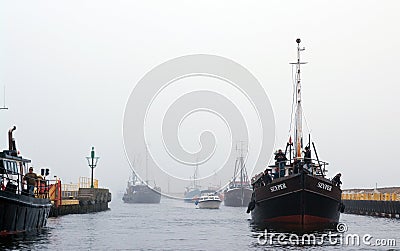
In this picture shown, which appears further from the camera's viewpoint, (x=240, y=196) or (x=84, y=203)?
(x=240, y=196)

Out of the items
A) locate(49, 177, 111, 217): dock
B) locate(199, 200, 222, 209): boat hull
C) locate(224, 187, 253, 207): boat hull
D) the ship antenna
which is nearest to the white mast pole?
the ship antenna

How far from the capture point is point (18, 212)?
34531mm

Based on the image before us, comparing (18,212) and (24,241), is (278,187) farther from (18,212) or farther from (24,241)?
(24,241)

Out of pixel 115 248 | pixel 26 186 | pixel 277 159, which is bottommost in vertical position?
pixel 115 248

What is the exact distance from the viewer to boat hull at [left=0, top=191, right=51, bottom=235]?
32562 millimetres

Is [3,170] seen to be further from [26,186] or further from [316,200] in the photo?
[316,200]

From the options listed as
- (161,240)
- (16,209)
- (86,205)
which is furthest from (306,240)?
(86,205)

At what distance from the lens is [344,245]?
33.7 metres

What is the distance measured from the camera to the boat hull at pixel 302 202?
44.4m

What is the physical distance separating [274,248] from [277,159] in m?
20.0

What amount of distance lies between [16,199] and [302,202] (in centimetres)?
1889

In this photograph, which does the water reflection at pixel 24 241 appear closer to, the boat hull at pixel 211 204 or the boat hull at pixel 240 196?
the boat hull at pixel 211 204
